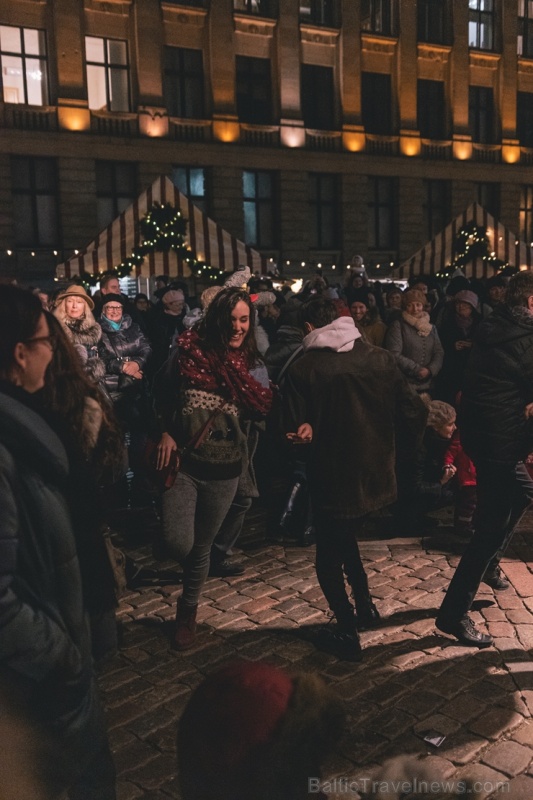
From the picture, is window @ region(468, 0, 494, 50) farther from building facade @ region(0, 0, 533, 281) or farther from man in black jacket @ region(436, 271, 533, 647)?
man in black jacket @ region(436, 271, 533, 647)

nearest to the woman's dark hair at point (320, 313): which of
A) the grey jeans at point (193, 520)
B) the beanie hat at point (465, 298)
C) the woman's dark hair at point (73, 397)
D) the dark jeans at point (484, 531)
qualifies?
the grey jeans at point (193, 520)

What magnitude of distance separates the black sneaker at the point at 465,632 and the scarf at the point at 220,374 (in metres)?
1.57

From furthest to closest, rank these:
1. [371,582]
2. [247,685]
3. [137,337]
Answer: [137,337], [371,582], [247,685]

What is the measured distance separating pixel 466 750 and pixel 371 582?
2.01 m

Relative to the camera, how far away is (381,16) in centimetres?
2789

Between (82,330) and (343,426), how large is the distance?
10.5 ft

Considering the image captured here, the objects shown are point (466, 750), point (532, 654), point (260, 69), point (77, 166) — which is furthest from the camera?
point (260, 69)

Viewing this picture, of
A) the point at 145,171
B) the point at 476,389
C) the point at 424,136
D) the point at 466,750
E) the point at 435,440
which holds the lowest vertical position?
the point at 466,750

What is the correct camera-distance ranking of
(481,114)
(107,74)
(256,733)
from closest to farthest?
(256,733)
(107,74)
(481,114)

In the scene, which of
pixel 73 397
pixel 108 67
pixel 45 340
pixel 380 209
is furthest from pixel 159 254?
pixel 380 209

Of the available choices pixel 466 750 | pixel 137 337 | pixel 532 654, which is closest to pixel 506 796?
pixel 466 750

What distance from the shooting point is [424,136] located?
94.9 ft

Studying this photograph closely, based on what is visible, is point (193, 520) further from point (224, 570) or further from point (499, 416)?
point (499, 416)

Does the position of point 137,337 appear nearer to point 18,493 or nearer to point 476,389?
point 476,389
